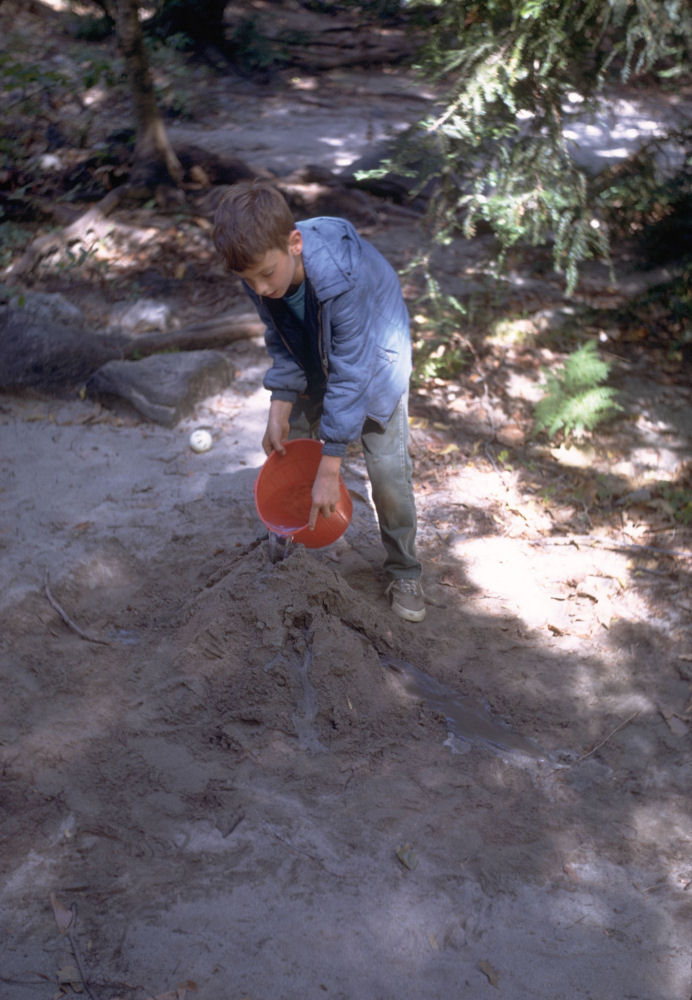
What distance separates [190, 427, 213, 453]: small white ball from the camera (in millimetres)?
4684

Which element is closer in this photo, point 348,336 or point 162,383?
point 348,336

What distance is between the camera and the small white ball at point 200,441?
468 cm

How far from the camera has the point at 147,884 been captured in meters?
2.21

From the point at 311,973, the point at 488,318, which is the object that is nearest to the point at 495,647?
the point at 311,973

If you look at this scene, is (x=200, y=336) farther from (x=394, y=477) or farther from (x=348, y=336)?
(x=348, y=336)

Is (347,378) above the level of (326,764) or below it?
above

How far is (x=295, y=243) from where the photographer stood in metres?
2.53

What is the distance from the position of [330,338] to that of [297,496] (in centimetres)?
95

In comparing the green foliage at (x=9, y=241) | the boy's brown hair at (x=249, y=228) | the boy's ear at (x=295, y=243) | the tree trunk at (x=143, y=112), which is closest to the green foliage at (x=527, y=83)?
the boy's ear at (x=295, y=243)

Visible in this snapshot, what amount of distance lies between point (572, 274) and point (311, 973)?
13.7 ft

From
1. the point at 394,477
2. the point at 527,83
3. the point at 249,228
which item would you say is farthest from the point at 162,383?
the point at 527,83

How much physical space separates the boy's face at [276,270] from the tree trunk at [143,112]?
5.70 meters

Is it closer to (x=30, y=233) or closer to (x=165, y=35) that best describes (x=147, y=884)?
(x=30, y=233)

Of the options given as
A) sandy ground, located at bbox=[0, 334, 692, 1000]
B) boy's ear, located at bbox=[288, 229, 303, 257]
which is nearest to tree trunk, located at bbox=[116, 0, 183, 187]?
sandy ground, located at bbox=[0, 334, 692, 1000]
